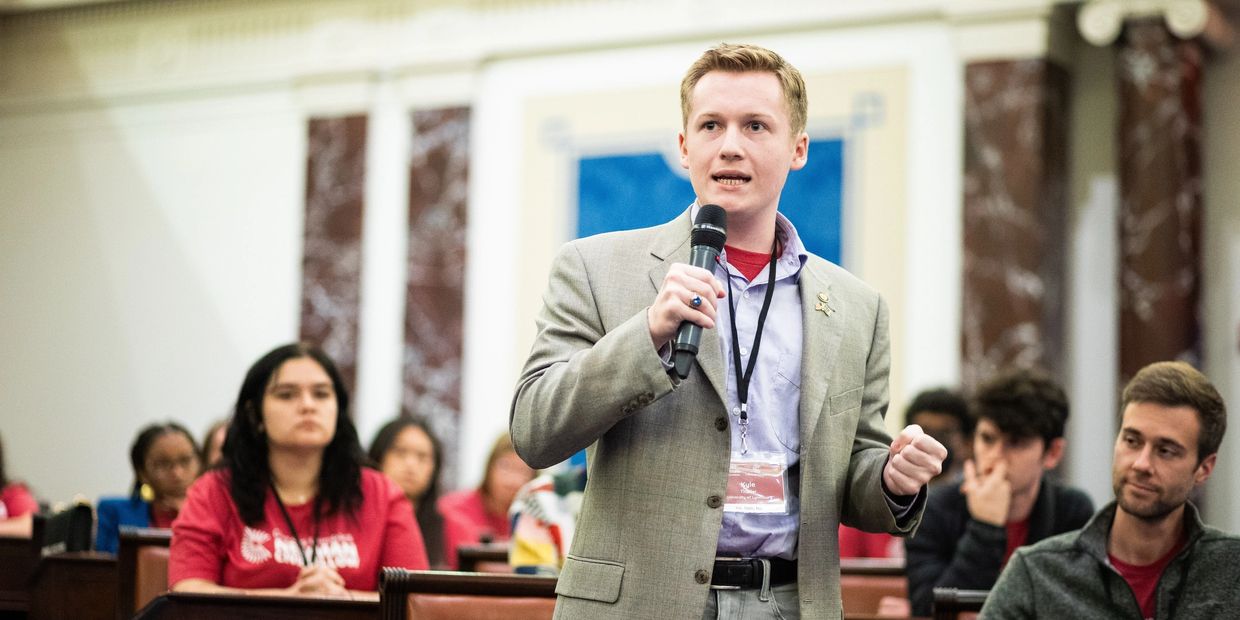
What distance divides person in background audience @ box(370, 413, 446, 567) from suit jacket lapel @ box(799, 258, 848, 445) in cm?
376

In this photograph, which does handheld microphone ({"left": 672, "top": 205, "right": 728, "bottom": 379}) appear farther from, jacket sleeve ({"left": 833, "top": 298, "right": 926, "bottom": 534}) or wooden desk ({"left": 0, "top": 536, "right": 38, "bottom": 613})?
wooden desk ({"left": 0, "top": 536, "right": 38, "bottom": 613})

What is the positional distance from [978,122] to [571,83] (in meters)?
2.54

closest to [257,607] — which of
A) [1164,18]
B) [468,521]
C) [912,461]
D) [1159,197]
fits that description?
[912,461]

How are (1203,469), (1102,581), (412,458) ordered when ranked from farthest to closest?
1. (412,458)
2. (1203,469)
3. (1102,581)

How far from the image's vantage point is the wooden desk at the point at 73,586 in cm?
450

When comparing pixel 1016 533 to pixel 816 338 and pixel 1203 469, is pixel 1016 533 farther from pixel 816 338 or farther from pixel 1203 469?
pixel 816 338

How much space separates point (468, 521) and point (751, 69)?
4454 millimetres

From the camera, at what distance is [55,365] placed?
33.9ft

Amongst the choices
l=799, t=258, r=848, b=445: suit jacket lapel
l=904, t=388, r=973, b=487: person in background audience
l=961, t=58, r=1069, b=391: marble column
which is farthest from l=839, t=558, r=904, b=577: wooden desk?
l=961, t=58, r=1069, b=391: marble column

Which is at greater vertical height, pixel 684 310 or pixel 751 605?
pixel 684 310

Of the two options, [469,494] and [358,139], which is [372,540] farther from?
[358,139]

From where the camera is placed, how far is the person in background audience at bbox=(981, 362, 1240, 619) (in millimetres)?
2912

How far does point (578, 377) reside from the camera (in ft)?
6.12

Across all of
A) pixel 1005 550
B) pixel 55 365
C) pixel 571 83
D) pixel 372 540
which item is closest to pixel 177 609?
pixel 372 540
